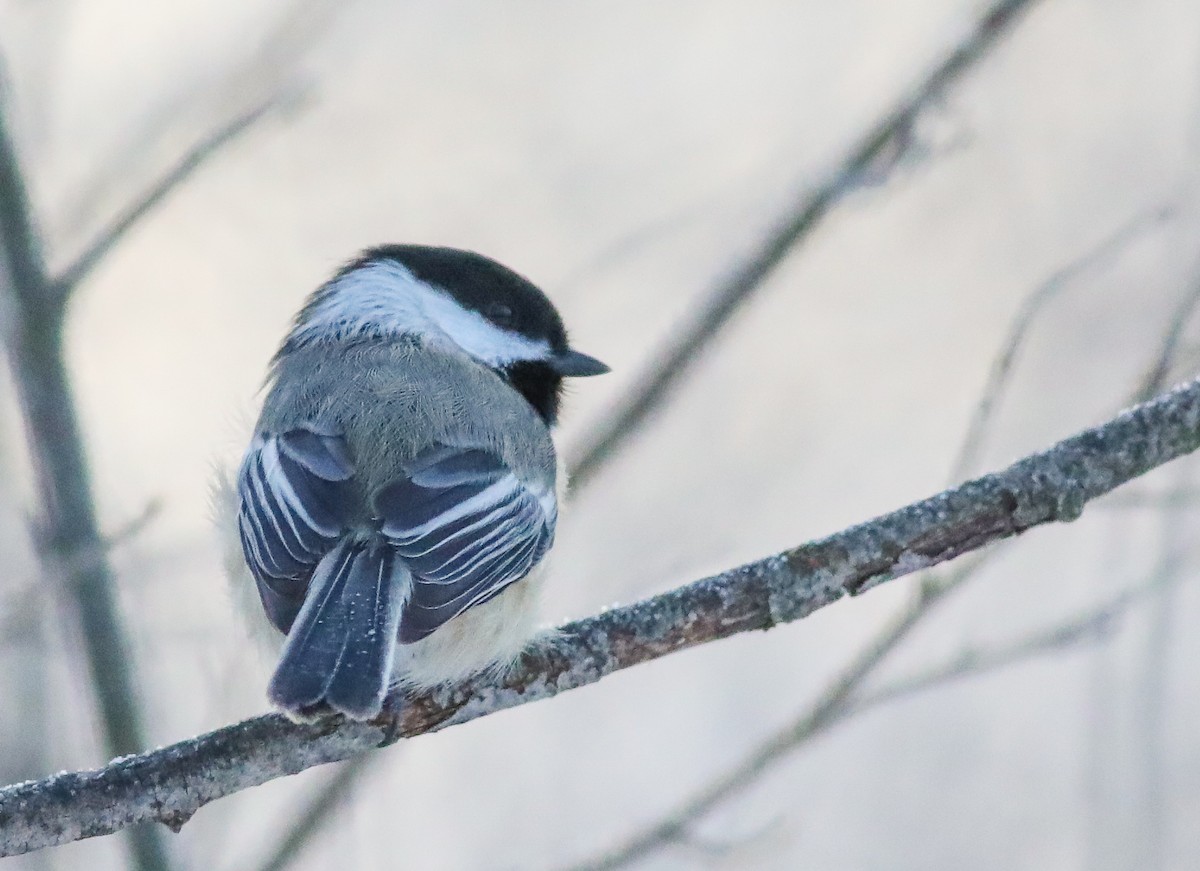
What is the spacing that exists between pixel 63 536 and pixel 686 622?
1.04 m

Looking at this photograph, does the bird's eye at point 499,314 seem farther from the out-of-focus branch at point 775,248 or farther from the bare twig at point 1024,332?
the bare twig at point 1024,332

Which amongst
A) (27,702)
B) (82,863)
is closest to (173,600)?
(27,702)

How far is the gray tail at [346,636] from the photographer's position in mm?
1849

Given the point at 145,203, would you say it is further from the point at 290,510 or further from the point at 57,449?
the point at 290,510

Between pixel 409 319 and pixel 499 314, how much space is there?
7.3 inches

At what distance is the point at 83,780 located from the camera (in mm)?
1821

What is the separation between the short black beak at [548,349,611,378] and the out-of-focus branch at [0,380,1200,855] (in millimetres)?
872

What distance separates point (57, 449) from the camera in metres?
2.24

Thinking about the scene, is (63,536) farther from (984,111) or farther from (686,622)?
(984,111)

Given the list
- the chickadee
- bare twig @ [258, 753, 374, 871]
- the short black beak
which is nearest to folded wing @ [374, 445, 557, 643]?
the chickadee

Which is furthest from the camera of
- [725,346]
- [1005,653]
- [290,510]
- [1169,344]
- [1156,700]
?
[725,346]

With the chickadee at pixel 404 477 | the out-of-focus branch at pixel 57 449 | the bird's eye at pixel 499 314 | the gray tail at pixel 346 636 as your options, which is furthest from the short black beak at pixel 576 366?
the out-of-focus branch at pixel 57 449

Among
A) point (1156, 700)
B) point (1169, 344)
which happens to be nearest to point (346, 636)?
point (1169, 344)

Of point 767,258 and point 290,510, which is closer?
point 290,510
